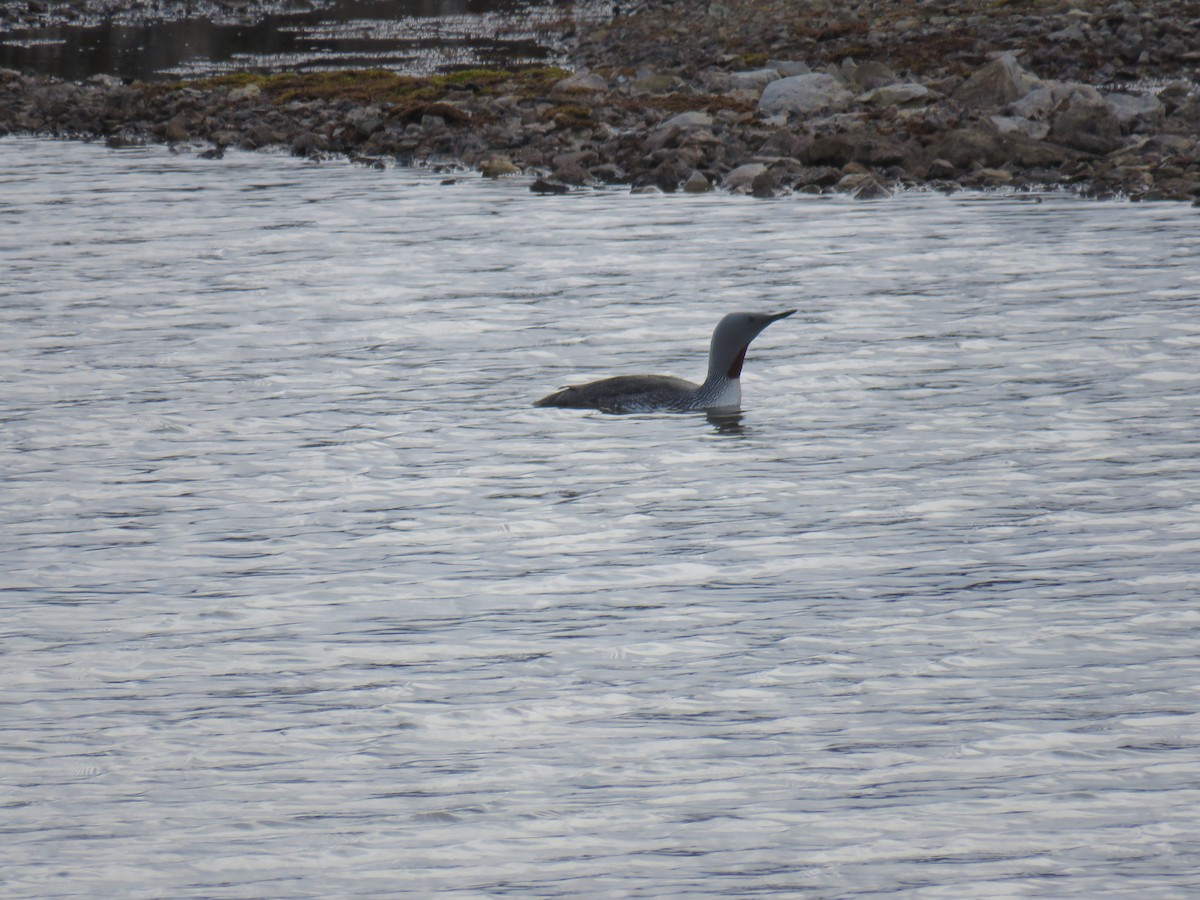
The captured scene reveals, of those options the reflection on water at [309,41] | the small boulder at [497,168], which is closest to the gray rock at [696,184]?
the small boulder at [497,168]

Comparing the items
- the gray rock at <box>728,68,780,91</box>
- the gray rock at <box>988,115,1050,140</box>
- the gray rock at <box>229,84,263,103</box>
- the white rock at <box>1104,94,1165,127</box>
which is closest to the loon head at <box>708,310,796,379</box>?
the gray rock at <box>988,115,1050,140</box>

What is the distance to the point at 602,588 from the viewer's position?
11.2 m

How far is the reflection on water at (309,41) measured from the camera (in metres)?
57.8

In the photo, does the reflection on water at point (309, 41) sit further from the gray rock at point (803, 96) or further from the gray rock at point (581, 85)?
the gray rock at point (803, 96)

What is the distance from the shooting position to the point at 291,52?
62344 mm

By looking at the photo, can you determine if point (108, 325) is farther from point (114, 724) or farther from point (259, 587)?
point (114, 724)

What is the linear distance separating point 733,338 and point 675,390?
76 centimetres

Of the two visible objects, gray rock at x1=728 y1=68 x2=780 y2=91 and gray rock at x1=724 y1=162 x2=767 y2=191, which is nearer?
gray rock at x1=724 y1=162 x2=767 y2=191

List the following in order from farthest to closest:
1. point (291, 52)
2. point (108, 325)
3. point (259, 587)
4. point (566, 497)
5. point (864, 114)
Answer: point (291, 52)
point (864, 114)
point (108, 325)
point (566, 497)
point (259, 587)

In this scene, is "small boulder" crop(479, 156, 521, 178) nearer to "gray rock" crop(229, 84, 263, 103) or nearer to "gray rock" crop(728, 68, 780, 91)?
"gray rock" crop(728, 68, 780, 91)

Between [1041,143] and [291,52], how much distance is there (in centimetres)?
3661

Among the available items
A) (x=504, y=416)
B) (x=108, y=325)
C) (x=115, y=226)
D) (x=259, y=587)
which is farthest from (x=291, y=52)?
(x=259, y=587)

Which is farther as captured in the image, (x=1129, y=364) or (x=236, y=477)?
(x=1129, y=364)

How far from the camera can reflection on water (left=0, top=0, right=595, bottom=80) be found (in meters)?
57.8
